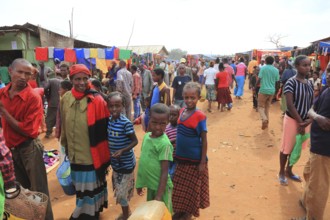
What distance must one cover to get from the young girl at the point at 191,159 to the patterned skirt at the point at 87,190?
33.7 inches

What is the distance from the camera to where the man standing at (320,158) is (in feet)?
9.05

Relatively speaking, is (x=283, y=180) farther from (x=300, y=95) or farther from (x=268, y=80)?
(x=268, y=80)

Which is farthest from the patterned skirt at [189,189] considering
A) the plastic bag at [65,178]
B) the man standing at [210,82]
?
the man standing at [210,82]

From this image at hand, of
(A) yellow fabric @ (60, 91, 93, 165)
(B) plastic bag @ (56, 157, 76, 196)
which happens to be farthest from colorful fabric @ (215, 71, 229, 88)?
(A) yellow fabric @ (60, 91, 93, 165)

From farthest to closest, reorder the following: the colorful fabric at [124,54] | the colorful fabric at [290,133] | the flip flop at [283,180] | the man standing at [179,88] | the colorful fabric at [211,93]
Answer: the colorful fabric at [124,54], the colorful fabric at [211,93], the man standing at [179,88], the flip flop at [283,180], the colorful fabric at [290,133]

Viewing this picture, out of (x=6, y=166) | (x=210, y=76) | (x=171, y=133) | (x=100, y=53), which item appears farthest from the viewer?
(x=100, y=53)

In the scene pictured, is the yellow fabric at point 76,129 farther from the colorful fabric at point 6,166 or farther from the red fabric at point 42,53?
the red fabric at point 42,53

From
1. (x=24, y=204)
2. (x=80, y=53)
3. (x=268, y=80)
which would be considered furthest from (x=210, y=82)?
(x=24, y=204)

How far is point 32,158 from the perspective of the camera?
8.89 ft

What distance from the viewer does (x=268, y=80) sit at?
7375 mm

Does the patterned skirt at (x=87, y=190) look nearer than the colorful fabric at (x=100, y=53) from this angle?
Yes

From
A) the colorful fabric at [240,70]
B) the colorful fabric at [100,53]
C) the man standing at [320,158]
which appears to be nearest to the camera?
the man standing at [320,158]

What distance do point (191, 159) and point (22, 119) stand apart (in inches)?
69.5

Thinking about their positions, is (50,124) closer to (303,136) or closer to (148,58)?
(303,136)
